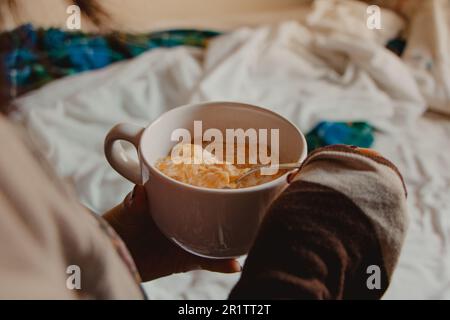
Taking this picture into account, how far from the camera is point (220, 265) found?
0.31 metres

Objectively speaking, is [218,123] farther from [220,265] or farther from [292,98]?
[292,98]

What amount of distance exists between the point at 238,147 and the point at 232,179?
41 millimetres

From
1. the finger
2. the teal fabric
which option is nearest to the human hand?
the finger

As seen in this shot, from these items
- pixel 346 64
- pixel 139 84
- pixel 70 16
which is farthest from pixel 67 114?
pixel 346 64

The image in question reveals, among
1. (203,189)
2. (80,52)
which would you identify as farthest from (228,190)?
(80,52)

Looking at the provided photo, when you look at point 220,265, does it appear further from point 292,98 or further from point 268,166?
point 292,98

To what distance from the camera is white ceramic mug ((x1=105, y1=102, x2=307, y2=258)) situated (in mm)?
263

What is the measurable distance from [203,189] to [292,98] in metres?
0.33

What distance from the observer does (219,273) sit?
0.33m

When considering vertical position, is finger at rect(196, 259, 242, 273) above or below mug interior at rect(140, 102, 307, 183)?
below

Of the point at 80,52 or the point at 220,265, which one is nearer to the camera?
the point at 220,265

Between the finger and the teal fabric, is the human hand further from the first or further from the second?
the teal fabric

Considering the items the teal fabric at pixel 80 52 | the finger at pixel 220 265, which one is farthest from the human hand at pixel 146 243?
the teal fabric at pixel 80 52

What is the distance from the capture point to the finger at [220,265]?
11.7 inches
